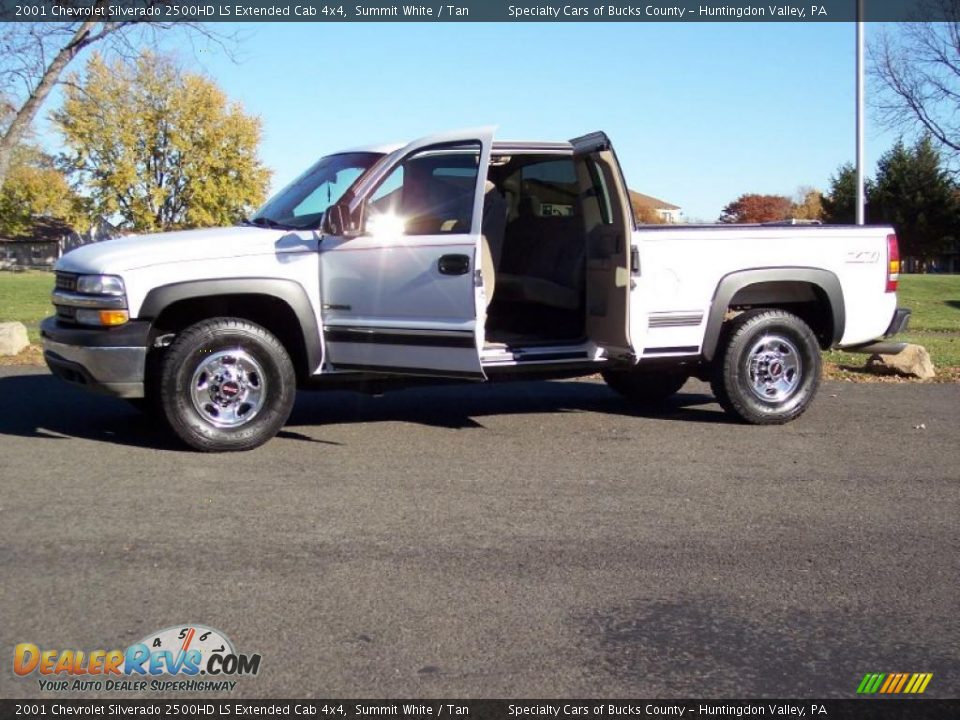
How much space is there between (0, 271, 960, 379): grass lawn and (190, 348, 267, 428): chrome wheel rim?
294 inches

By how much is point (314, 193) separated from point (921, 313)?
19972 millimetres

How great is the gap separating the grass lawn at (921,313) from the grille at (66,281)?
7229 mm

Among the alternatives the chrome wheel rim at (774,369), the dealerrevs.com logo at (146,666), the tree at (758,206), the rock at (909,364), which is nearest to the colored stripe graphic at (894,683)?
the dealerrevs.com logo at (146,666)

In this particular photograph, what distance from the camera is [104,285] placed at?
21.4 ft

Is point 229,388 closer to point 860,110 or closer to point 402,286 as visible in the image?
point 402,286

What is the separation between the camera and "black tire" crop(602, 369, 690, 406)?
906cm

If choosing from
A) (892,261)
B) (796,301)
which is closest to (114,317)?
(796,301)

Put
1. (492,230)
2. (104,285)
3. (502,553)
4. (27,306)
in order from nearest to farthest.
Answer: (502,553) → (104,285) → (492,230) → (27,306)

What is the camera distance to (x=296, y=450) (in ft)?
22.9

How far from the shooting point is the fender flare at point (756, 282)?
780 centimetres

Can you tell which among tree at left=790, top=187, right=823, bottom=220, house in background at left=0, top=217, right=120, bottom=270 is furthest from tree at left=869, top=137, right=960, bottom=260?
house in background at left=0, top=217, right=120, bottom=270

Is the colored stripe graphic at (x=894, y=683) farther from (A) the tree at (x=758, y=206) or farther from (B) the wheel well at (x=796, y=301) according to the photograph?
(A) the tree at (x=758, y=206)

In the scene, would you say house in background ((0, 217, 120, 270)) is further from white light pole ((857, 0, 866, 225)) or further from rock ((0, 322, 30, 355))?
rock ((0, 322, 30, 355))

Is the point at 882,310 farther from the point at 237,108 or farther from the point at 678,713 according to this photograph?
the point at 237,108
